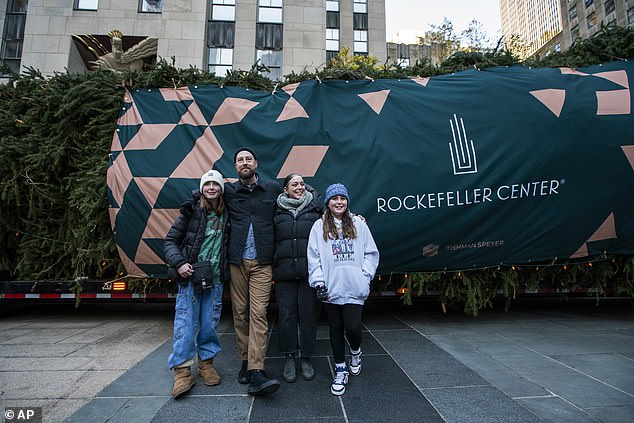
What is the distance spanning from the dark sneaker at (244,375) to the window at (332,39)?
911 inches

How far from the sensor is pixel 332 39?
74.7 feet

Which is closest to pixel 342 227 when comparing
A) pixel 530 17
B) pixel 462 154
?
pixel 462 154

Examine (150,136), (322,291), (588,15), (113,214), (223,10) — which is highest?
(588,15)

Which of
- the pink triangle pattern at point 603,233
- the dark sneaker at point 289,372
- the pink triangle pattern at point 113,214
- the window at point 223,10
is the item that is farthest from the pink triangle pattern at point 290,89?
the window at point 223,10

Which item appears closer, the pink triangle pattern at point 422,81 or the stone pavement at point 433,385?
the stone pavement at point 433,385

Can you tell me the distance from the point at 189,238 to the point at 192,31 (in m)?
19.4

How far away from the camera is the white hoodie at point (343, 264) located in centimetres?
300

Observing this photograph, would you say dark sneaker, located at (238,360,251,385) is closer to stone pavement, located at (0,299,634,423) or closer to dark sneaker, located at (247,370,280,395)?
stone pavement, located at (0,299,634,423)

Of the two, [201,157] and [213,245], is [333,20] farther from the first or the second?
[213,245]

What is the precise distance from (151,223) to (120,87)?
2.23 metres

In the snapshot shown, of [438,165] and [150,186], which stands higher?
[438,165]

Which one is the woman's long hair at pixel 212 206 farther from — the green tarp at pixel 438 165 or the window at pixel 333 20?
the window at pixel 333 20

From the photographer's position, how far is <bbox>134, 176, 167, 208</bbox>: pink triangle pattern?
4637mm

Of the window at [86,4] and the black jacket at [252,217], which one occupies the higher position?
the window at [86,4]
